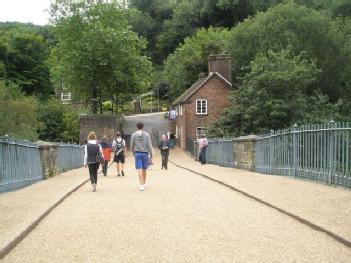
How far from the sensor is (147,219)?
423 inches

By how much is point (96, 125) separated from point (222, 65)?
1394cm

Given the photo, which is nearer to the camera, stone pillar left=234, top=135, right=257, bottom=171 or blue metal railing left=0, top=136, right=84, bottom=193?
blue metal railing left=0, top=136, right=84, bottom=193

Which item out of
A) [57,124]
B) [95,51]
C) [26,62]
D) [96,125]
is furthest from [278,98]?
[26,62]

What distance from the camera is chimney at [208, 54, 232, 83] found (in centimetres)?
5850

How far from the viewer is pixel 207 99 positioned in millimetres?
60219

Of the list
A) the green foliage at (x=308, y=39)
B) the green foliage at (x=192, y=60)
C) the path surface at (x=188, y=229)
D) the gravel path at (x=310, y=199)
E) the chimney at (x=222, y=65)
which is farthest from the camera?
the green foliage at (x=192, y=60)

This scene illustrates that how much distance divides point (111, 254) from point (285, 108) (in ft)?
129

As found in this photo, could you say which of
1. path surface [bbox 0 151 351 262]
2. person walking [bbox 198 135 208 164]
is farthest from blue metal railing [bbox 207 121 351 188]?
person walking [bbox 198 135 208 164]

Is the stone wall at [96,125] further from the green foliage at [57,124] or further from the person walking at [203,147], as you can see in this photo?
the person walking at [203,147]

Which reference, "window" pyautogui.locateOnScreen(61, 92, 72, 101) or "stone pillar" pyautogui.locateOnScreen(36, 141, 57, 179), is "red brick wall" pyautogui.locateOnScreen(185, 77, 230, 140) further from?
"stone pillar" pyautogui.locateOnScreen(36, 141, 57, 179)

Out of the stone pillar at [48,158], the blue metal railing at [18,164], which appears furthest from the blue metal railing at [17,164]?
the stone pillar at [48,158]

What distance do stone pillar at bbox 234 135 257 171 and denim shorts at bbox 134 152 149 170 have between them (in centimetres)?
922

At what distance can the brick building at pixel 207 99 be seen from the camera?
193ft

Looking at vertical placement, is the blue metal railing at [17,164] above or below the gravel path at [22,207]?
above
